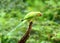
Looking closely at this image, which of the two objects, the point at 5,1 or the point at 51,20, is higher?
the point at 5,1

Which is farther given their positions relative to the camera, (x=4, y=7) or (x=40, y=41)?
(x=4, y=7)

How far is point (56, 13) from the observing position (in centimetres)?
227

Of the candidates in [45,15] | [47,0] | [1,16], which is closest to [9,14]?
[1,16]

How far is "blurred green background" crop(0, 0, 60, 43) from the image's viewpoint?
1827 millimetres

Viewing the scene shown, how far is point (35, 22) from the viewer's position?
2.09 meters

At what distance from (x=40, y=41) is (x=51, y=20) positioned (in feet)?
1.45

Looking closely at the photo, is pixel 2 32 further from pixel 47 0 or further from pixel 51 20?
pixel 47 0

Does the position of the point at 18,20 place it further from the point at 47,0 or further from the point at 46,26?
the point at 47,0

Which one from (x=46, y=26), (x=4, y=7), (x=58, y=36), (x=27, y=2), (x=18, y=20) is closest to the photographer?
(x=58, y=36)

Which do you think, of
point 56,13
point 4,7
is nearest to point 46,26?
point 56,13

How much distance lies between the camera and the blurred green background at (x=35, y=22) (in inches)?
71.9

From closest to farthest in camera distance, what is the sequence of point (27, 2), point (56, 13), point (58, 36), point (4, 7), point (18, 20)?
point (58, 36)
point (18, 20)
point (56, 13)
point (4, 7)
point (27, 2)

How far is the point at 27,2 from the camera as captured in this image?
8.54 feet

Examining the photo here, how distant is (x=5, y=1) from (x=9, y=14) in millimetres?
229
